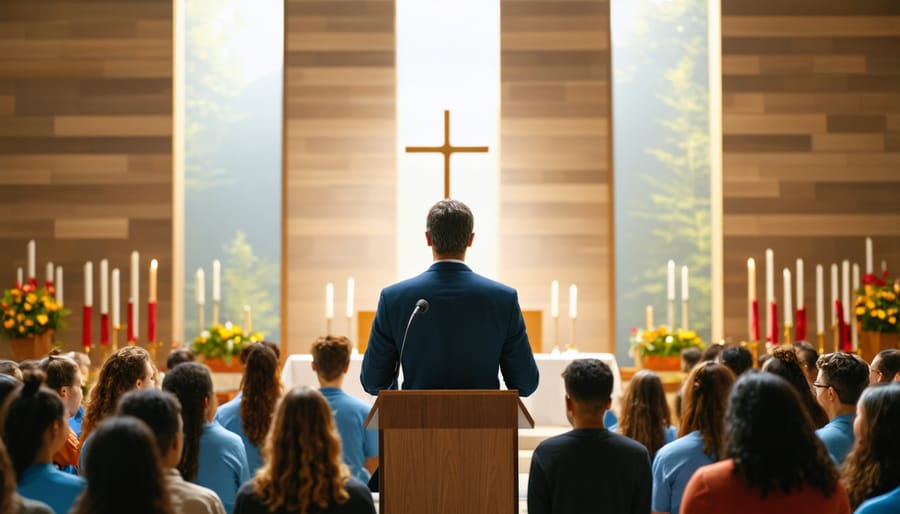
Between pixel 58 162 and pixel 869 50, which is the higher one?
pixel 869 50

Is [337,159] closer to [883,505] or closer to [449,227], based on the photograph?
[449,227]

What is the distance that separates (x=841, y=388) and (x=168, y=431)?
8.44 ft

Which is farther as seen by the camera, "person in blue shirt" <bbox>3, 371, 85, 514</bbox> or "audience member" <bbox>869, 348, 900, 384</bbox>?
"audience member" <bbox>869, 348, 900, 384</bbox>

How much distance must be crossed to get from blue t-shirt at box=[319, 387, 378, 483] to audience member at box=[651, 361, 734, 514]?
1441 millimetres

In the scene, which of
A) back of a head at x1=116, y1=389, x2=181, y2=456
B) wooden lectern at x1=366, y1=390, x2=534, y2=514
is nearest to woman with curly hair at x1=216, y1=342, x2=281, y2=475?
wooden lectern at x1=366, y1=390, x2=534, y2=514

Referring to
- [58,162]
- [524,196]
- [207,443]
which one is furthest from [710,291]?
[207,443]

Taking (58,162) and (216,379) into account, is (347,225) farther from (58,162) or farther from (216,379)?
(58,162)

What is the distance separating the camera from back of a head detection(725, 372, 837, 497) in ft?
Answer: 9.18

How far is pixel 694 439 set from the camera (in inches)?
161

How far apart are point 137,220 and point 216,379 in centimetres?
187

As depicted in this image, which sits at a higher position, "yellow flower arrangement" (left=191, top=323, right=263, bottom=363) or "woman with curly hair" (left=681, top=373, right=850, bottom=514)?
"woman with curly hair" (left=681, top=373, right=850, bottom=514)

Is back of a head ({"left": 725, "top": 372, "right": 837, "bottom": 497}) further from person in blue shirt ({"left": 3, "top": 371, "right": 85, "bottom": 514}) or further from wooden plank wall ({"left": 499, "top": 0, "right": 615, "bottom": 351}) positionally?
wooden plank wall ({"left": 499, "top": 0, "right": 615, "bottom": 351})

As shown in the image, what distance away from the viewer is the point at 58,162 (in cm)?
1095

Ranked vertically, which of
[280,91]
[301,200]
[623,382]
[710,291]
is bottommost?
[623,382]
